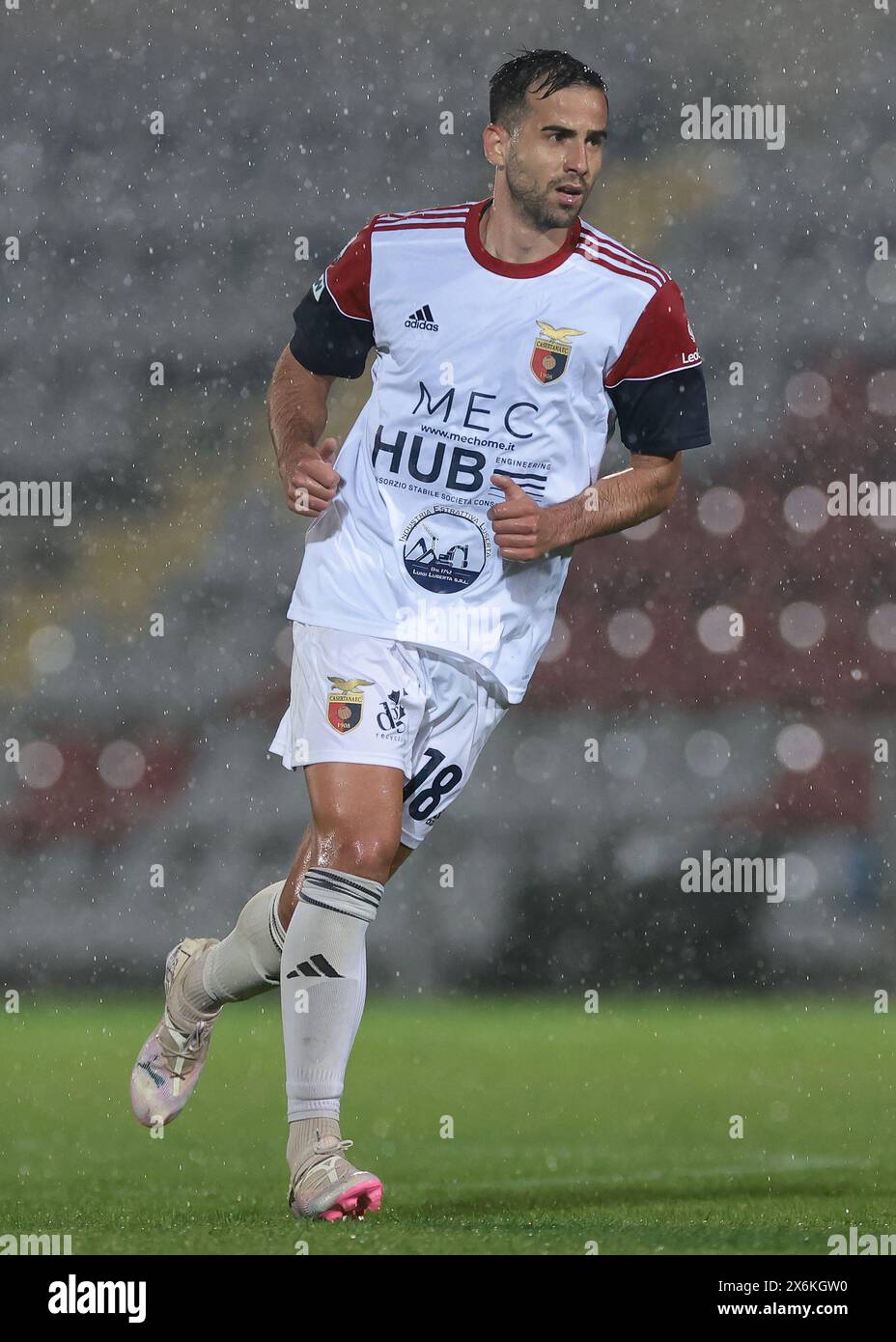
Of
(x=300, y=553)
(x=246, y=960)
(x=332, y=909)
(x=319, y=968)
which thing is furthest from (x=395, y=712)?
(x=300, y=553)

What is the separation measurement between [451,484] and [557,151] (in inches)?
31.0

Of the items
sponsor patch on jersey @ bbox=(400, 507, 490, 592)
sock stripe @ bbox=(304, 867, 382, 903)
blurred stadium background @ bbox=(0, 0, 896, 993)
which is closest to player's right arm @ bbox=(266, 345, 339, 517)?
sponsor patch on jersey @ bbox=(400, 507, 490, 592)

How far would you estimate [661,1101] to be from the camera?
639 centimetres

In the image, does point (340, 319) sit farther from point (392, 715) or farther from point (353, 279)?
point (392, 715)

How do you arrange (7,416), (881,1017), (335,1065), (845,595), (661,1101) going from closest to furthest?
1. (335,1065)
2. (661,1101)
3. (881,1017)
4. (7,416)
5. (845,595)

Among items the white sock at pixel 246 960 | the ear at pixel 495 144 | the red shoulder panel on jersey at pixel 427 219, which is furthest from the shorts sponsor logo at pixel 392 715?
the ear at pixel 495 144

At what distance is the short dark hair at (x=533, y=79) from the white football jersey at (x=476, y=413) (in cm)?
23

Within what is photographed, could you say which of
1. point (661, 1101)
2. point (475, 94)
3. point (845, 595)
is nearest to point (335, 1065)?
point (661, 1101)

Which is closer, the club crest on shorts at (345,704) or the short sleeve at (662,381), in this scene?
the club crest on shorts at (345,704)

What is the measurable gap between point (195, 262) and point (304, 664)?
619 cm

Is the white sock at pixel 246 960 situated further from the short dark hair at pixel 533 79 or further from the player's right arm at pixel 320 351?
the short dark hair at pixel 533 79

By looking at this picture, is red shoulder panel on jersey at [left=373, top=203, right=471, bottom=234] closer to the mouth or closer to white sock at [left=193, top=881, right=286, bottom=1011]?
the mouth

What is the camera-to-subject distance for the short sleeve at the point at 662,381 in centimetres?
453

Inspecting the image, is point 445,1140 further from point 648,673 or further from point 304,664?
point 648,673
